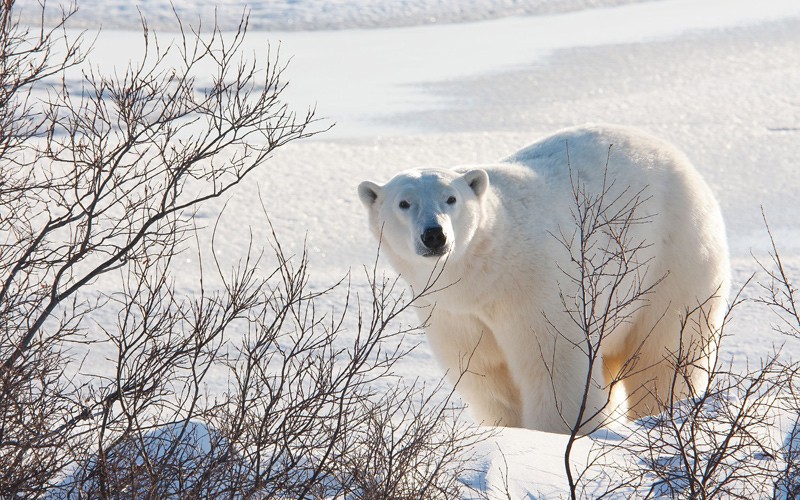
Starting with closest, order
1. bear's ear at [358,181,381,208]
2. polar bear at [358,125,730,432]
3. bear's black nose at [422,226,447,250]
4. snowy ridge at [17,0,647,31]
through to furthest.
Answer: bear's black nose at [422,226,447,250]
polar bear at [358,125,730,432]
bear's ear at [358,181,381,208]
snowy ridge at [17,0,647,31]

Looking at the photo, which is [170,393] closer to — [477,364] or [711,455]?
[477,364]

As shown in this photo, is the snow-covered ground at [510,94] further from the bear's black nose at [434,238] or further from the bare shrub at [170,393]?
the bear's black nose at [434,238]

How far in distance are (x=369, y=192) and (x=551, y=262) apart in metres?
0.74

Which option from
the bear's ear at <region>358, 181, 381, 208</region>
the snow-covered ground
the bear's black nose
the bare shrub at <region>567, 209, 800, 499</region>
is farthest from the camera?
the snow-covered ground

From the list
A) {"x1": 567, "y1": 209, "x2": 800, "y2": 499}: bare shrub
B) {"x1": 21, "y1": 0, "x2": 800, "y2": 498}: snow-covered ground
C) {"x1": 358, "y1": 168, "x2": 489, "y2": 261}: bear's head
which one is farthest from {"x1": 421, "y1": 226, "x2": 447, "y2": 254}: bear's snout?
{"x1": 567, "y1": 209, "x2": 800, "y2": 499}: bare shrub

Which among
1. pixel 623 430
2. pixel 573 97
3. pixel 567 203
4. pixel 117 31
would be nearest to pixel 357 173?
pixel 573 97

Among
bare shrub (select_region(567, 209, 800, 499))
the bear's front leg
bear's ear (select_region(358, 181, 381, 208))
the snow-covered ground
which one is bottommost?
bare shrub (select_region(567, 209, 800, 499))

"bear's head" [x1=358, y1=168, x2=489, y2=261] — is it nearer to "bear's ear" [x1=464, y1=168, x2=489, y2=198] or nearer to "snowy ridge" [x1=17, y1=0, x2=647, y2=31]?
"bear's ear" [x1=464, y1=168, x2=489, y2=198]

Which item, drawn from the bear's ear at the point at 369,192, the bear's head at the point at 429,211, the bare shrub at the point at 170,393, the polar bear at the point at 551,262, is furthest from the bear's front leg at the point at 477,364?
the bare shrub at the point at 170,393

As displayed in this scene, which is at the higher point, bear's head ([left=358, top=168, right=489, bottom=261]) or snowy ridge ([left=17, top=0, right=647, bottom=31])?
snowy ridge ([left=17, top=0, right=647, bottom=31])

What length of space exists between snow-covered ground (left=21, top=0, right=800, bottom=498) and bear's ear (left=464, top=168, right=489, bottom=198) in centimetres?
90

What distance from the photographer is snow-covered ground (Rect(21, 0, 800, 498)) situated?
6445mm

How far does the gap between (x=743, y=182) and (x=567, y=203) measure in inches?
144

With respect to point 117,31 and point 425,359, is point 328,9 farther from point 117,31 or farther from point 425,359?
point 425,359
